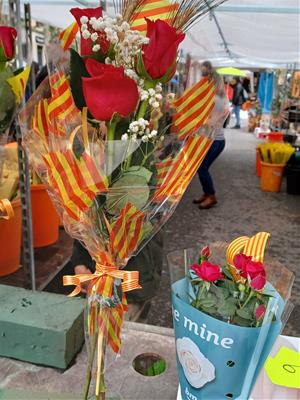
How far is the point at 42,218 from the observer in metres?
3.36

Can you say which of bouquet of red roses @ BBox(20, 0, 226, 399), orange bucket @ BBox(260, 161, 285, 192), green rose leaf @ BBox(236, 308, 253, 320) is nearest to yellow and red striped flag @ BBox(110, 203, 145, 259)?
bouquet of red roses @ BBox(20, 0, 226, 399)

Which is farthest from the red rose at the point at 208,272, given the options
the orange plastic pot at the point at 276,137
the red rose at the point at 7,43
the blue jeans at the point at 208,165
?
the orange plastic pot at the point at 276,137

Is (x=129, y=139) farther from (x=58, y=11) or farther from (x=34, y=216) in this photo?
(x=58, y=11)

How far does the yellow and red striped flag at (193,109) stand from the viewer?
77cm

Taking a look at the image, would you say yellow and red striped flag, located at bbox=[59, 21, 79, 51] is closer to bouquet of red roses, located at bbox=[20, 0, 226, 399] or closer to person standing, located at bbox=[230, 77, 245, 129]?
bouquet of red roses, located at bbox=[20, 0, 226, 399]

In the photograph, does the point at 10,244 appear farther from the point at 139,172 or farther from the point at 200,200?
the point at 200,200

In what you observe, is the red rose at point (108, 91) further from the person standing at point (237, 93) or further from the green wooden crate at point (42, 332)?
the person standing at point (237, 93)

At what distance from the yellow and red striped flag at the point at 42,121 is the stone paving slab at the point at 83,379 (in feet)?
1.81

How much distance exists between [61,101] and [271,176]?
5.42m

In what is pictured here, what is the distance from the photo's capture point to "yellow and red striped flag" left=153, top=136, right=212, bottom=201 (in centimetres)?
74

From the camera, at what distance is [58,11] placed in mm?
4891

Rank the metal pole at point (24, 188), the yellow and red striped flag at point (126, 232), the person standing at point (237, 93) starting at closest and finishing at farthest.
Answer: the yellow and red striped flag at point (126, 232) → the metal pole at point (24, 188) → the person standing at point (237, 93)

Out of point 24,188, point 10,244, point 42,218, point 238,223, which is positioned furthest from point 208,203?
point 24,188

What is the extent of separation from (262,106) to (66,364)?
539 inches
